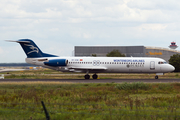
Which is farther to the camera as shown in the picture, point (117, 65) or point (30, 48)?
point (30, 48)

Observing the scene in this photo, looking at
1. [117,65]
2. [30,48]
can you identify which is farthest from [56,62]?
[117,65]

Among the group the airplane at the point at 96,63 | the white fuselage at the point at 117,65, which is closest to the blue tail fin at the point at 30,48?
the airplane at the point at 96,63

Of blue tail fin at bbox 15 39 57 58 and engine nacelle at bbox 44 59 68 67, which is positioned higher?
blue tail fin at bbox 15 39 57 58

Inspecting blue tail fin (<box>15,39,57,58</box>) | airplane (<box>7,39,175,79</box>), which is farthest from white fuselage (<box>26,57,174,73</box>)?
blue tail fin (<box>15,39,57,58</box>)

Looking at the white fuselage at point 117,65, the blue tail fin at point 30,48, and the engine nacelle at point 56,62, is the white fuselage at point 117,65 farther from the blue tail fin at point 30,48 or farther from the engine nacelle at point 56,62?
the blue tail fin at point 30,48

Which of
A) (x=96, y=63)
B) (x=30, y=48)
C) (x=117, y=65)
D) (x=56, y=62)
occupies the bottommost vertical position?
(x=117, y=65)

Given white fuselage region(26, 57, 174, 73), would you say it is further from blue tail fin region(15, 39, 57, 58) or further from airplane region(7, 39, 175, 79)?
blue tail fin region(15, 39, 57, 58)

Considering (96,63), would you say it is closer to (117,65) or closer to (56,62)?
(117,65)

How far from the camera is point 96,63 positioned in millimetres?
35594

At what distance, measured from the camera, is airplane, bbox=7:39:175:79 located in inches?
1375

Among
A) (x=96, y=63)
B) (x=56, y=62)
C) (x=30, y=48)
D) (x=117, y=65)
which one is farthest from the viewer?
(x=30, y=48)

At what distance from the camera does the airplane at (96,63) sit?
3494 centimetres

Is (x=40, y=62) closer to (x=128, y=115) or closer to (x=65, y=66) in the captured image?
(x=65, y=66)

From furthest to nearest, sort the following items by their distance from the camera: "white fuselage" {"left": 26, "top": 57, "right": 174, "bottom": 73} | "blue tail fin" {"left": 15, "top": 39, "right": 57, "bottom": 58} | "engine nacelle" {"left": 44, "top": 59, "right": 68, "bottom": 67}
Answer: "blue tail fin" {"left": 15, "top": 39, "right": 57, "bottom": 58} < "engine nacelle" {"left": 44, "top": 59, "right": 68, "bottom": 67} < "white fuselage" {"left": 26, "top": 57, "right": 174, "bottom": 73}
